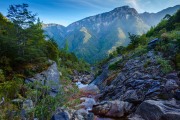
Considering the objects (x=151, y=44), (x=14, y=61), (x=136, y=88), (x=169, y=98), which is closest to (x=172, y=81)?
(x=169, y=98)

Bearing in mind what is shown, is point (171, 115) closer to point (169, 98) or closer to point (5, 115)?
point (169, 98)

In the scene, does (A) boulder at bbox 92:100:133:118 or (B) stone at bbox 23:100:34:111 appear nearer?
(B) stone at bbox 23:100:34:111

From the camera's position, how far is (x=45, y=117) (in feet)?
40.5

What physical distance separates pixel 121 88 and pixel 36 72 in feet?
37.9

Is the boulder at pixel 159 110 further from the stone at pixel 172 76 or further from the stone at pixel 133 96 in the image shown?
the stone at pixel 172 76

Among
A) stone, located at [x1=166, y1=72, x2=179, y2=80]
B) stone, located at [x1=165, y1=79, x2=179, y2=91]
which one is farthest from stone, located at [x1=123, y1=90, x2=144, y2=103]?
stone, located at [x1=166, y1=72, x2=179, y2=80]

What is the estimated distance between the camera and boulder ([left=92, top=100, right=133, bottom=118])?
633 inches

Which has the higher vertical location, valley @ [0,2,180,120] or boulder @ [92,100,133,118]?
valley @ [0,2,180,120]

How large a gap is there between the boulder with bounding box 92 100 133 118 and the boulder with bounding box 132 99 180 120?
5.70ft

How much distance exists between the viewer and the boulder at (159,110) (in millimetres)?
12488

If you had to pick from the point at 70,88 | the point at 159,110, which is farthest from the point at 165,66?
the point at 70,88

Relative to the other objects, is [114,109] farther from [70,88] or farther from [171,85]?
[171,85]

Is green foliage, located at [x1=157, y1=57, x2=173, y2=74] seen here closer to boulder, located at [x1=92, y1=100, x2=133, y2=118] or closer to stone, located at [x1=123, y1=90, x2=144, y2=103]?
stone, located at [x1=123, y1=90, x2=144, y2=103]

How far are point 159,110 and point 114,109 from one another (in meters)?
4.27
